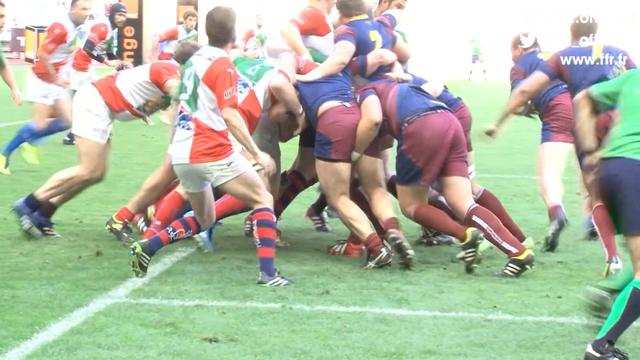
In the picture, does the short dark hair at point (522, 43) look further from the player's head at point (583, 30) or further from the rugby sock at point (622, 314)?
the rugby sock at point (622, 314)

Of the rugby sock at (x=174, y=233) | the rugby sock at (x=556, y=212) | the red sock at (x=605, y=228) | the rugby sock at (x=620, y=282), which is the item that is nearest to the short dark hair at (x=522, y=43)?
the rugby sock at (x=556, y=212)

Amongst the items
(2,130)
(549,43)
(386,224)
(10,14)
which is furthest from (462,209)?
(10,14)

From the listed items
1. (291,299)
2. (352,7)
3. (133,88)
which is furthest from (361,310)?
(133,88)

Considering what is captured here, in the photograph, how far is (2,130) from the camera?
54.4 feet

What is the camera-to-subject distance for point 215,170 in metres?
6.18

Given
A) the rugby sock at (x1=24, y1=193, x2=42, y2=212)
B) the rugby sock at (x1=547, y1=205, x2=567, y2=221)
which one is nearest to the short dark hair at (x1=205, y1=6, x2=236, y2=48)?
the rugby sock at (x1=24, y1=193, x2=42, y2=212)

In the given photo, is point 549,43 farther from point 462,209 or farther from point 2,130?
point 462,209

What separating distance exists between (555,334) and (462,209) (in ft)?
5.16

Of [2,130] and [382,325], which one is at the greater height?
[382,325]

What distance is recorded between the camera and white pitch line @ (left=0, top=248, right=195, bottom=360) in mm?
4969

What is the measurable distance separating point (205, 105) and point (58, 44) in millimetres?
5988

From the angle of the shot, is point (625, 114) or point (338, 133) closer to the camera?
point (625, 114)

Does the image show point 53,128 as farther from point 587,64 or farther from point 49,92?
point 587,64

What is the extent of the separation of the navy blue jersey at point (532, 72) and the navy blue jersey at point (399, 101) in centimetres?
150
